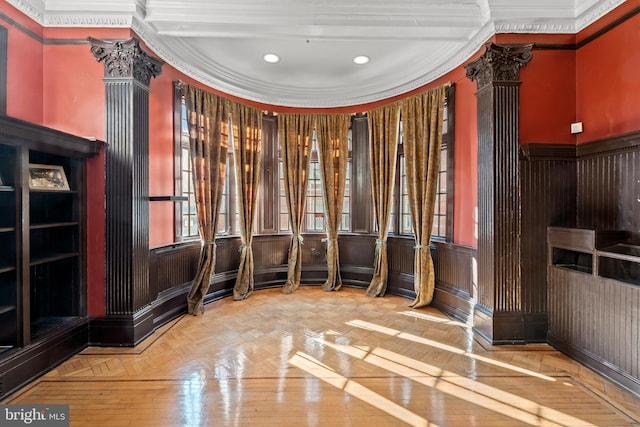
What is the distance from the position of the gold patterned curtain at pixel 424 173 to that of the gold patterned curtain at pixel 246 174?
2588 mm

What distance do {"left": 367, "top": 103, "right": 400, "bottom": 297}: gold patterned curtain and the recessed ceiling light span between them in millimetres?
1837

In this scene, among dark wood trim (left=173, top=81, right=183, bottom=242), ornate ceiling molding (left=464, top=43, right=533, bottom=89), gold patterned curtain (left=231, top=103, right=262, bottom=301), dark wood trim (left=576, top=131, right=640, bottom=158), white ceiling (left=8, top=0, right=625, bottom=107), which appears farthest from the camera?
gold patterned curtain (left=231, top=103, right=262, bottom=301)

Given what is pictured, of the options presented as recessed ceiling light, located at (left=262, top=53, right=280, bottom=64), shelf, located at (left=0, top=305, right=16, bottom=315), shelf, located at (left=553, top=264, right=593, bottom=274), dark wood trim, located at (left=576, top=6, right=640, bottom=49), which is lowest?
shelf, located at (left=0, top=305, right=16, bottom=315)

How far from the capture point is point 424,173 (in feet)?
15.6

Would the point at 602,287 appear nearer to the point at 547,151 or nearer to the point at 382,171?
the point at 547,151

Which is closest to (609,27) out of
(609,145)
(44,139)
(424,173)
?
(609,145)

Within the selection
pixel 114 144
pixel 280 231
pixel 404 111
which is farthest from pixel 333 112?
pixel 114 144

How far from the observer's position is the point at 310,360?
3045 millimetres

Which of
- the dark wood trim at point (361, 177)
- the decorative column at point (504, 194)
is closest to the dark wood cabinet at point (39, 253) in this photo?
the dark wood trim at point (361, 177)

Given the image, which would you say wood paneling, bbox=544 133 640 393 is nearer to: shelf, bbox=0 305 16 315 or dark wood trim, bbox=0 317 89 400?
dark wood trim, bbox=0 317 89 400

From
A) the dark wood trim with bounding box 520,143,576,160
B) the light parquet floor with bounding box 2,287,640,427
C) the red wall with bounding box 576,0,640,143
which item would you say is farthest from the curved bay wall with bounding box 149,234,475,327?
the red wall with bounding box 576,0,640,143

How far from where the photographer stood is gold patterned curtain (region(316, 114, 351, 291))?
5762 millimetres

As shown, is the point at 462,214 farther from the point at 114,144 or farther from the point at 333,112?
the point at 114,144

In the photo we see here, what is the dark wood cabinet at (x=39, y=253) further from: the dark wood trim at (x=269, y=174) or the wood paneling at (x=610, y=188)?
the wood paneling at (x=610, y=188)
